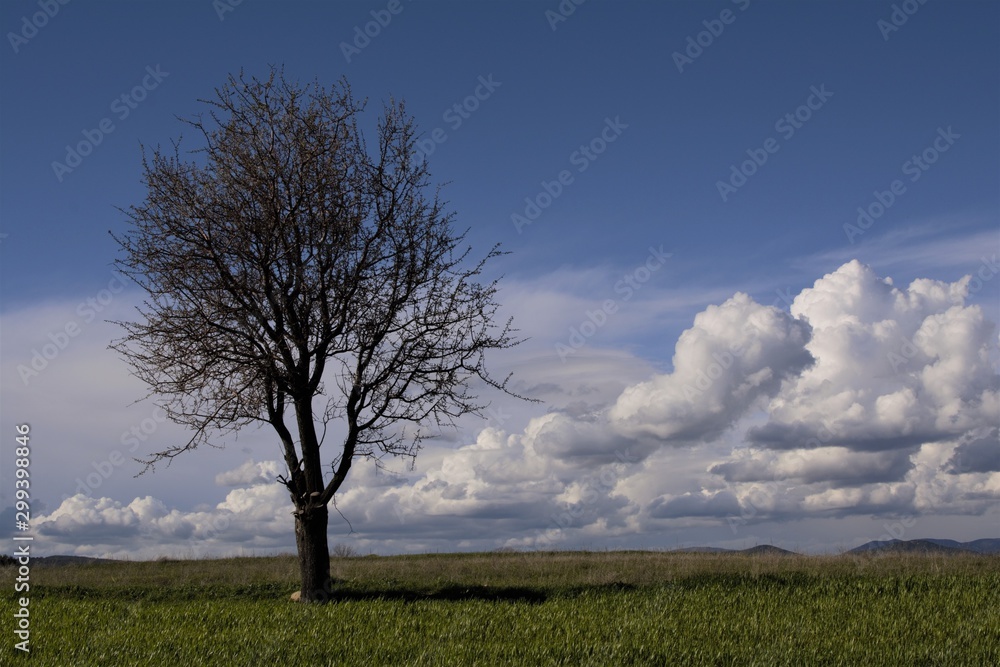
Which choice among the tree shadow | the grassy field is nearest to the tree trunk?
the tree shadow

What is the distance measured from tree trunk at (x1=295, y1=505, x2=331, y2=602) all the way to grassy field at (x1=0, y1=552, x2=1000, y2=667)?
1.95ft

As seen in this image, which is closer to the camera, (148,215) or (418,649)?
(418,649)

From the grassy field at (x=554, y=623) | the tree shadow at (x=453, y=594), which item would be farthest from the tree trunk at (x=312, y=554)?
the grassy field at (x=554, y=623)

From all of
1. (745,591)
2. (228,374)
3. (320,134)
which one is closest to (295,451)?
(228,374)

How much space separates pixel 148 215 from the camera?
19375mm

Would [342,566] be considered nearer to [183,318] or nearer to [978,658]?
[183,318]

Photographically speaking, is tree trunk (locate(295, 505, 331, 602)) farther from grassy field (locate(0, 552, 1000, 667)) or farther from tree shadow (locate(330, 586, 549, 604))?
grassy field (locate(0, 552, 1000, 667))

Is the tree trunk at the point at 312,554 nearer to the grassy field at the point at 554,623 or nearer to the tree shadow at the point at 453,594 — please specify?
the tree shadow at the point at 453,594

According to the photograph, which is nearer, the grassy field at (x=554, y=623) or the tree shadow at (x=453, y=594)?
the grassy field at (x=554, y=623)

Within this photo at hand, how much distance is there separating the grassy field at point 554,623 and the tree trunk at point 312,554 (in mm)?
595

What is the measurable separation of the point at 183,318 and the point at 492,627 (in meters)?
10.4

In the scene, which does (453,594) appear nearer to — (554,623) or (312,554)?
(312,554)

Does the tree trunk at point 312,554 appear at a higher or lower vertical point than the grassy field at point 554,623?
higher

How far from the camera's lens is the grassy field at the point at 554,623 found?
11.2 metres
